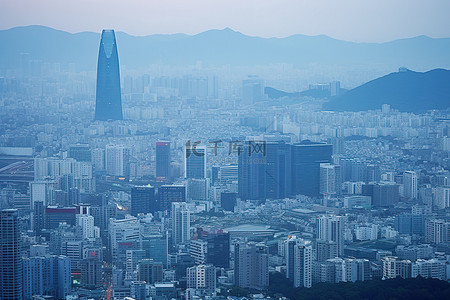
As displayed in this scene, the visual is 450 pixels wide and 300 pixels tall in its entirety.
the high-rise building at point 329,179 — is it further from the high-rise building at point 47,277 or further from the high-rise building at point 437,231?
the high-rise building at point 47,277

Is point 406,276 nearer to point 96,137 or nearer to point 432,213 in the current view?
point 432,213

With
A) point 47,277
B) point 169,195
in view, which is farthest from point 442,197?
point 47,277

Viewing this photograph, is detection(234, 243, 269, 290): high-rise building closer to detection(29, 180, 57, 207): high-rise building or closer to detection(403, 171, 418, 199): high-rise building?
detection(29, 180, 57, 207): high-rise building

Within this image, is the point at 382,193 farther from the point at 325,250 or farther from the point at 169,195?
the point at 325,250

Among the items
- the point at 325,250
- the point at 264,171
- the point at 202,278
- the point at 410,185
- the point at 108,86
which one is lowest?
the point at 202,278

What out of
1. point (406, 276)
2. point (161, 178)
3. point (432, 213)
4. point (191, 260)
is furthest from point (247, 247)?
point (161, 178)

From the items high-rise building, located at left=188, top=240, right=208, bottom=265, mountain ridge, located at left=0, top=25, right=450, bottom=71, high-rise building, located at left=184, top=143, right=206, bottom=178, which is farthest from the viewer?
mountain ridge, located at left=0, top=25, right=450, bottom=71

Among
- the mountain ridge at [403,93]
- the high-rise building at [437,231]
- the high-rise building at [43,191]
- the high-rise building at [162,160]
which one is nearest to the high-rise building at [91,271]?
the high-rise building at [43,191]

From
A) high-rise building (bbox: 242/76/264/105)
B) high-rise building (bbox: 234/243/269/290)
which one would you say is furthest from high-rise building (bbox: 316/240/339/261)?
high-rise building (bbox: 242/76/264/105)
